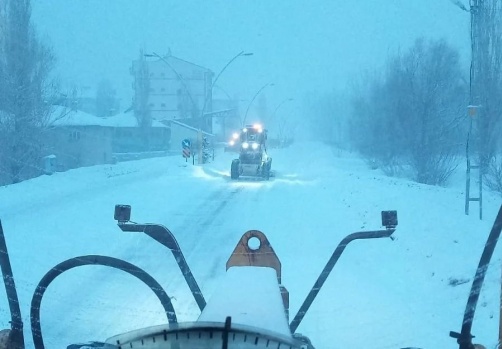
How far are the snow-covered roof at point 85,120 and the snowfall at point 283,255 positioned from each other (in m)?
9.52

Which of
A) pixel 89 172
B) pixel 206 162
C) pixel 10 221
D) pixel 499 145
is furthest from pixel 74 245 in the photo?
pixel 206 162

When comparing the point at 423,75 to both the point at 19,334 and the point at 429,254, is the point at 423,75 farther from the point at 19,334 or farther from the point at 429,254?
the point at 19,334

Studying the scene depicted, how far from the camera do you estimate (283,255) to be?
10.2 m

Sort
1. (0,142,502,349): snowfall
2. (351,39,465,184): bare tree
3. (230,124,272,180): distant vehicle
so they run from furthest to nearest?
(230,124,272,180): distant vehicle → (351,39,465,184): bare tree → (0,142,502,349): snowfall

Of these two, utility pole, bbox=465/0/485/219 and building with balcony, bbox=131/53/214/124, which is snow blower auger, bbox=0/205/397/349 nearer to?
utility pole, bbox=465/0/485/219

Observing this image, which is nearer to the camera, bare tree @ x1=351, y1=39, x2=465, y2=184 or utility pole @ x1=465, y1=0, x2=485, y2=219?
utility pole @ x1=465, y1=0, x2=485, y2=219

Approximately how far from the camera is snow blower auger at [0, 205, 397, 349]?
4.36ft

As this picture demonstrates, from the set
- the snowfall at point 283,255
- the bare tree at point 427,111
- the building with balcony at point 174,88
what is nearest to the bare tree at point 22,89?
the snowfall at point 283,255

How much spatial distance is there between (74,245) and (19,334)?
358 inches

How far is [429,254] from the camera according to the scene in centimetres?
993

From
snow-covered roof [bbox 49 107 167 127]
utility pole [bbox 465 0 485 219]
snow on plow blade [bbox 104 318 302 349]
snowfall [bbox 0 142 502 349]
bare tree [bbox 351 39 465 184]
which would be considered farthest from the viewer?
snow-covered roof [bbox 49 107 167 127]

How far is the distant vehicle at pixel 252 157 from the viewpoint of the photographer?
2862 centimetres

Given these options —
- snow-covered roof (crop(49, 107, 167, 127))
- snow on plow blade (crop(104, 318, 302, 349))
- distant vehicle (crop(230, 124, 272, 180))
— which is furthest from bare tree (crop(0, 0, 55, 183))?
snow on plow blade (crop(104, 318, 302, 349))

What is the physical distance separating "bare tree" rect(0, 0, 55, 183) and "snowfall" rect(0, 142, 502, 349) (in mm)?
6518
